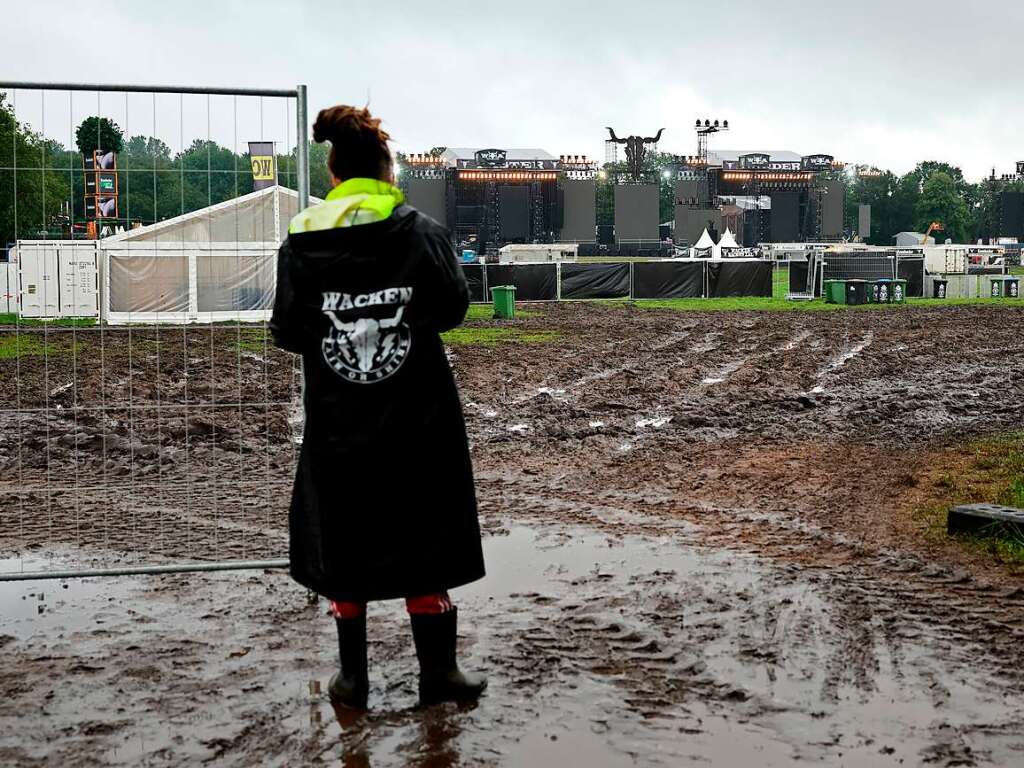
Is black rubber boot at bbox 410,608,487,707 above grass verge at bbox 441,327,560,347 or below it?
below

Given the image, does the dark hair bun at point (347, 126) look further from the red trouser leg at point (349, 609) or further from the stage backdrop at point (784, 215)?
the stage backdrop at point (784, 215)

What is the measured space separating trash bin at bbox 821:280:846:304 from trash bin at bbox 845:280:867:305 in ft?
0.56

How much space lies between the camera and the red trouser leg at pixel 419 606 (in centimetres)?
443

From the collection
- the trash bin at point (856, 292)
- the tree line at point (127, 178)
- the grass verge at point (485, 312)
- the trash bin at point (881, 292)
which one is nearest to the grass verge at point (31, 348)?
the grass verge at point (485, 312)

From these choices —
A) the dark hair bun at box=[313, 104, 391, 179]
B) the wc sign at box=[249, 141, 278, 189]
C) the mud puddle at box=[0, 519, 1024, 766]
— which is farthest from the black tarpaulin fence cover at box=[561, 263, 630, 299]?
the dark hair bun at box=[313, 104, 391, 179]

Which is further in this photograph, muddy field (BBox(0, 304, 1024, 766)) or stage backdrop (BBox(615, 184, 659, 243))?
stage backdrop (BBox(615, 184, 659, 243))

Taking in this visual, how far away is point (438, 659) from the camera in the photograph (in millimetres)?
4496

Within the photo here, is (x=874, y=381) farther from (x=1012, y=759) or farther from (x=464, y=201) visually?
(x=464, y=201)

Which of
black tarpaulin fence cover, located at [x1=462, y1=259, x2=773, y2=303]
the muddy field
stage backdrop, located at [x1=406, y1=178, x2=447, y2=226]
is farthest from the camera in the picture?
stage backdrop, located at [x1=406, y1=178, x2=447, y2=226]

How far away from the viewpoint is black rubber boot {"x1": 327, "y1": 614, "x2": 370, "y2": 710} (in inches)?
177

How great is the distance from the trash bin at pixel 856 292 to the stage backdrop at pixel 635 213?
71.2m

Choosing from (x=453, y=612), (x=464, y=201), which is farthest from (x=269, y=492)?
(x=464, y=201)

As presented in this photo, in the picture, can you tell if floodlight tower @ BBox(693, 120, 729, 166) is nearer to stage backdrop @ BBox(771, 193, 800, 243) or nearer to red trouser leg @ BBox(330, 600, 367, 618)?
stage backdrop @ BBox(771, 193, 800, 243)

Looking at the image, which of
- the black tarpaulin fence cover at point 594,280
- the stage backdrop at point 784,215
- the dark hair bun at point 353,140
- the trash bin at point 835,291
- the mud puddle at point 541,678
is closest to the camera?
the mud puddle at point 541,678
